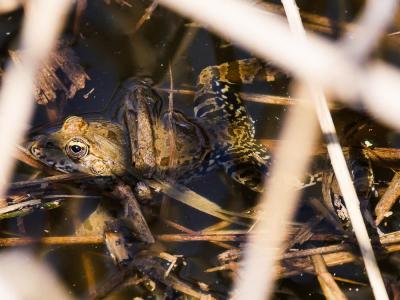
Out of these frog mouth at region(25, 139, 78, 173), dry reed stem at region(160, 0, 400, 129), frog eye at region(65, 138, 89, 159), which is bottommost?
frog mouth at region(25, 139, 78, 173)

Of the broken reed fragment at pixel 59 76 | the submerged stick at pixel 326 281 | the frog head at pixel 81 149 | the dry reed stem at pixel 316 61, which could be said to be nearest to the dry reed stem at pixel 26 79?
the dry reed stem at pixel 316 61

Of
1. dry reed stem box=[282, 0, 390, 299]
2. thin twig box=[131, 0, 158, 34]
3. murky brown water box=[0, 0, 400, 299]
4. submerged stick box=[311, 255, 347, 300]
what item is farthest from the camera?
thin twig box=[131, 0, 158, 34]

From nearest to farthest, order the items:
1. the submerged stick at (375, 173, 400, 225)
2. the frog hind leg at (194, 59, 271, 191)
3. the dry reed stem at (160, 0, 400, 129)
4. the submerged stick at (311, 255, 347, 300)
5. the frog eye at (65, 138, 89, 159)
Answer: the dry reed stem at (160, 0, 400, 129) → the submerged stick at (311, 255, 347, 300) → the submerged stick at (375, 173, 400, 225) → the frog eye at (65, 138, 89, 159) → the frog hind leg at (194, 59, 271, 191)

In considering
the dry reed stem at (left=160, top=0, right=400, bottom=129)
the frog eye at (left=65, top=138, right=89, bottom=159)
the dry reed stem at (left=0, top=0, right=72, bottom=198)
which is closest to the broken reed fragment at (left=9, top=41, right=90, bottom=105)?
the frog eye at (left=65, top=138, right=89, bottom=159)

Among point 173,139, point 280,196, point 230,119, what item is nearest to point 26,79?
point 280,196

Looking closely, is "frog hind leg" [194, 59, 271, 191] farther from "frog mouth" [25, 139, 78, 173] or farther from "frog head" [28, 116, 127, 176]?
"frog mouth" [25, 139, 78, 173]

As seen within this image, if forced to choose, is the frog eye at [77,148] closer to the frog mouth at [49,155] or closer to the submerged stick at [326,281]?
the frog mouth at [49,155]

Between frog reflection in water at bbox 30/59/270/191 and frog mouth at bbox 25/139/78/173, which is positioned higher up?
frog reflection in water at bbox 30/59/270/191
